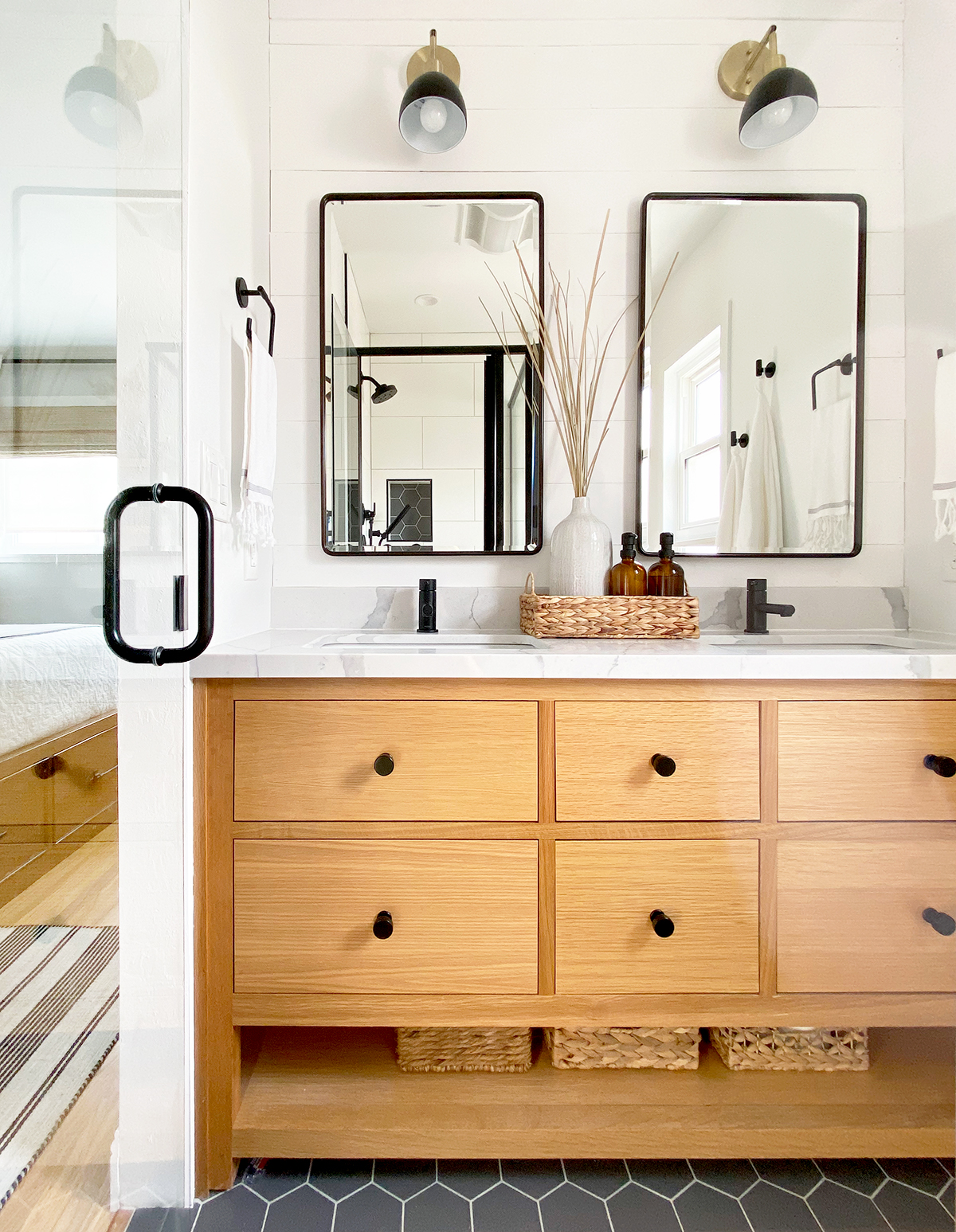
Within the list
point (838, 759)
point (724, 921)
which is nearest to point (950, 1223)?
point (724, 921)

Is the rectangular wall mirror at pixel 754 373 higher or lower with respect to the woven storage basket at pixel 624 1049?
higher

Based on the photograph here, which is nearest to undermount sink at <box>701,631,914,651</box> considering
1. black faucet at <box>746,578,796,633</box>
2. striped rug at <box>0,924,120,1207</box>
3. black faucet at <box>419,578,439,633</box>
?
black faucet at <box>746,578,796,633</box>

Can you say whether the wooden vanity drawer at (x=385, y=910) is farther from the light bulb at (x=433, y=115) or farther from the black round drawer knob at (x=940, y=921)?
the light bulb at (x=433, y=115)

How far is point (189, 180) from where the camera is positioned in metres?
1.06

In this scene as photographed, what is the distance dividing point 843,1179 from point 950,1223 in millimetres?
149

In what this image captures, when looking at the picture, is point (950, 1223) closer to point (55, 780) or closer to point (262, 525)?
point (55, 780)

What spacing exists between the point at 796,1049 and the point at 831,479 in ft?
4.13

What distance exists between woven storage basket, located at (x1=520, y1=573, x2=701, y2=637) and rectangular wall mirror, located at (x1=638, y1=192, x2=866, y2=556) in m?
0.32

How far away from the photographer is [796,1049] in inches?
48.3

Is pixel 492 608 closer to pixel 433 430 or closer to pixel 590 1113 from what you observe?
pixel 433 430

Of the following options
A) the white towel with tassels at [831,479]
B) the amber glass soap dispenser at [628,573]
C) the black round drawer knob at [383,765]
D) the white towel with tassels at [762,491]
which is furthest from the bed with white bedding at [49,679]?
the white towel with tassels at [831,479]

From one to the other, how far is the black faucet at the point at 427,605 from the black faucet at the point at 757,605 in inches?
29.7

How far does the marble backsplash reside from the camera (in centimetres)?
164

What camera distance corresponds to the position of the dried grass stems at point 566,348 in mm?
1595
